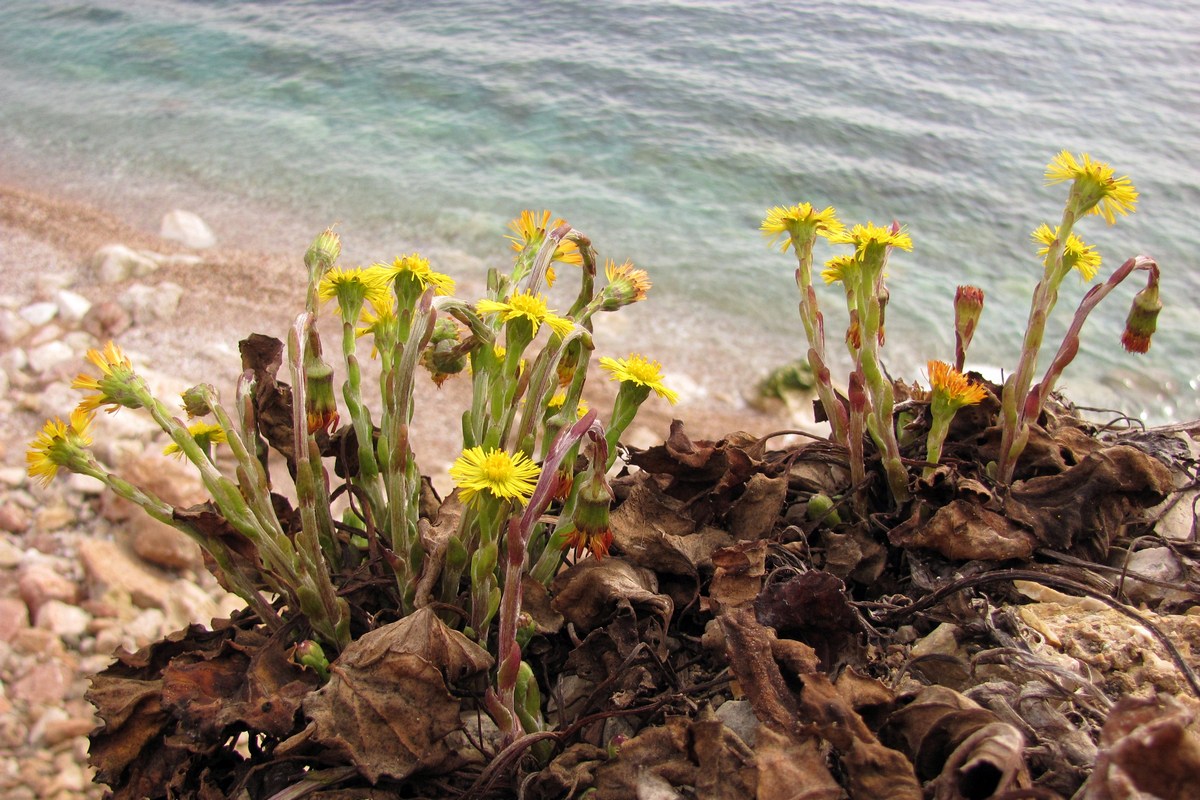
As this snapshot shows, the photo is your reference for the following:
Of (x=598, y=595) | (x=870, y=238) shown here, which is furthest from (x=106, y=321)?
(x=870, y=238)

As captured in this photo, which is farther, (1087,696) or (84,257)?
(84,257)

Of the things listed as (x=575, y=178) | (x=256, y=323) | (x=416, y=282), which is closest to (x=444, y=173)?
(x=575, y=178)

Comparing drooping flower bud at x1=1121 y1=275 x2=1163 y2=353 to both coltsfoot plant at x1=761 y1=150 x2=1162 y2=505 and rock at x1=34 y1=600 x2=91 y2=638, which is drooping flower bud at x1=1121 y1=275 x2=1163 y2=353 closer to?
coltsfoot plant at x1=761 y1=150 x2=1162 y2=505

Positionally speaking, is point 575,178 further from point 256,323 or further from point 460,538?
point 460,538

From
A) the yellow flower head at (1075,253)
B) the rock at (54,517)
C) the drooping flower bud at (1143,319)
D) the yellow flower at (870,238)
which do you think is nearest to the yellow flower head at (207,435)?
the yellow flower at (870,238)

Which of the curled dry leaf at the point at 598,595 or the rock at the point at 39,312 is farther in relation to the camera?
the rock at the point at 39,312

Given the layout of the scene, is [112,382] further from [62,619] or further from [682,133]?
[682,133]

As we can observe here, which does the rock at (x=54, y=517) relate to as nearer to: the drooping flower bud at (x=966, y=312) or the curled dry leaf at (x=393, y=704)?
the curled dry leaf at (x=393, y=704)
